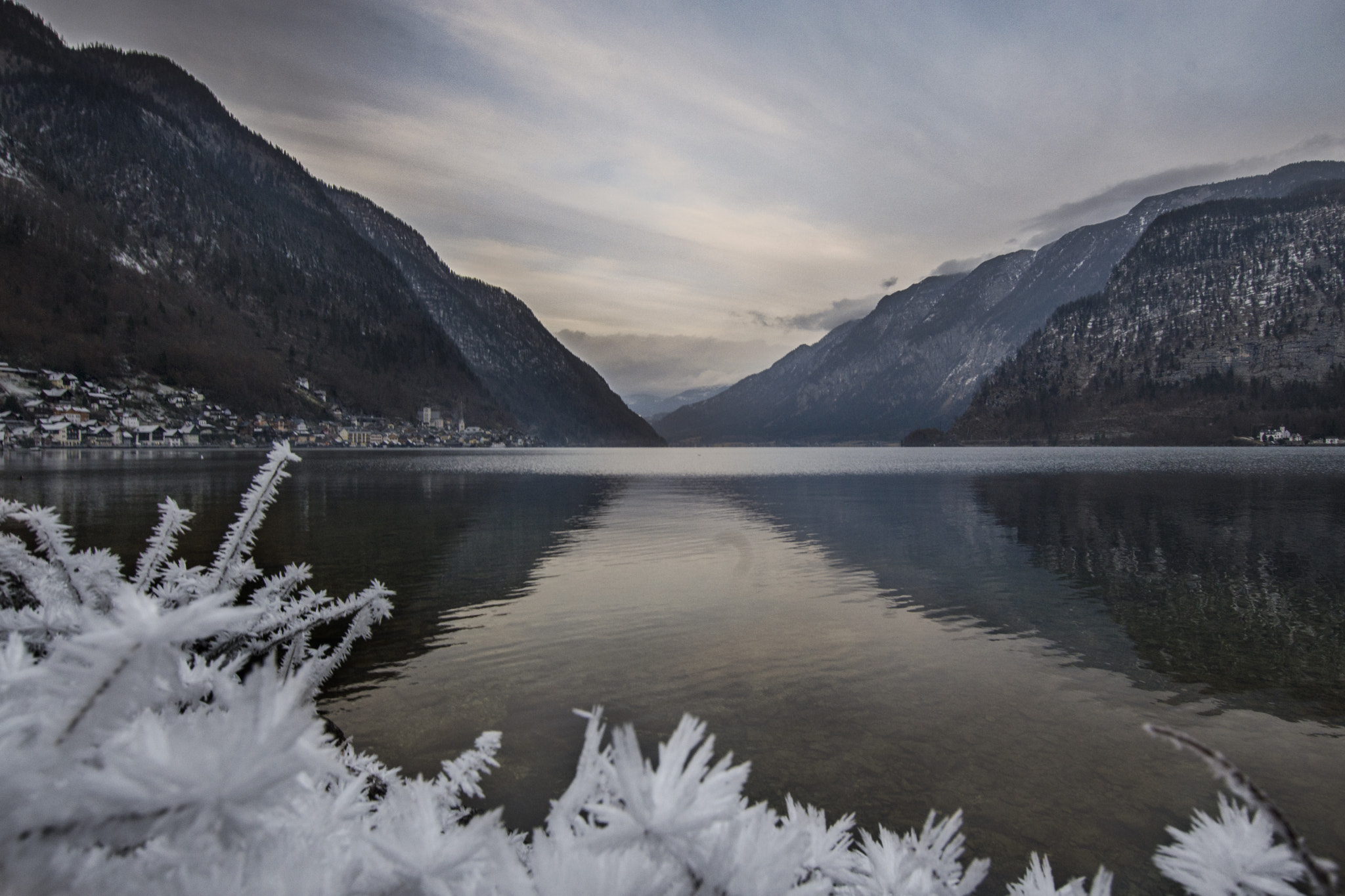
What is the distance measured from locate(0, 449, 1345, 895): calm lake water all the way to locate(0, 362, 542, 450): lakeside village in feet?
375

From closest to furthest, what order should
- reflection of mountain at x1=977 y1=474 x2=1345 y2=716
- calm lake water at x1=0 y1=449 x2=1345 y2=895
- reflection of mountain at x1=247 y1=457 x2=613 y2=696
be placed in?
calm lake water at x1=0 y1=449 x2=1345 y2=895 → reflection of mountain at x1=977 y1=474 x2=1345 y2=716 → reflection of mountain at x1=247 y1=457 x2=613 y2=696

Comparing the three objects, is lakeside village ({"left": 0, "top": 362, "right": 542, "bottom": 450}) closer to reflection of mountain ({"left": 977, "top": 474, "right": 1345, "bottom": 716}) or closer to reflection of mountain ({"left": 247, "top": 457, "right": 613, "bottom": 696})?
reflection of mountain ({"left": 247, "top": 457, "right": 613, "bottom": 696})

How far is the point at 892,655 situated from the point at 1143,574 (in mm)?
10897

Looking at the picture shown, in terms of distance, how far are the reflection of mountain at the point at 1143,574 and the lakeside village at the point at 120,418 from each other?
116424 millimetres

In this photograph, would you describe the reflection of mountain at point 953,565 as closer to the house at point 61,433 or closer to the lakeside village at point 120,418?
the lakeside village at point 120,418

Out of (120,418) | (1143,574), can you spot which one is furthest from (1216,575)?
(120,418)

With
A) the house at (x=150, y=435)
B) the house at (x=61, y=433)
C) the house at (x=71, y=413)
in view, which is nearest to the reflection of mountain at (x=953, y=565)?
the house at (x=61, y=433)

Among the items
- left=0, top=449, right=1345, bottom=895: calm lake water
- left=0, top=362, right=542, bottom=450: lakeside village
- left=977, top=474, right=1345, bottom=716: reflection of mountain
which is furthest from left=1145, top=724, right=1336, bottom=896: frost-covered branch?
left=0, top=362, right=542, bottom=450: lakeside village

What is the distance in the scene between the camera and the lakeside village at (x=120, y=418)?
12656 cm

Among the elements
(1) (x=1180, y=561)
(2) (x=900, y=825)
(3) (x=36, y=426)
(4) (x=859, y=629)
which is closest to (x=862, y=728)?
(2) (x=900, y=825)

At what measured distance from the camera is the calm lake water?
256 inches

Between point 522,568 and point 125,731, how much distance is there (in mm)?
17031

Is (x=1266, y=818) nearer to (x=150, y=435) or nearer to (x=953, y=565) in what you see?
(x=953, y=565)

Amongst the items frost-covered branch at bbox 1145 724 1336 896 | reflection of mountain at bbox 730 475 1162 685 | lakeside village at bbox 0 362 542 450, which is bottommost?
reflection of mountain at bbox 730 475 1162 685
